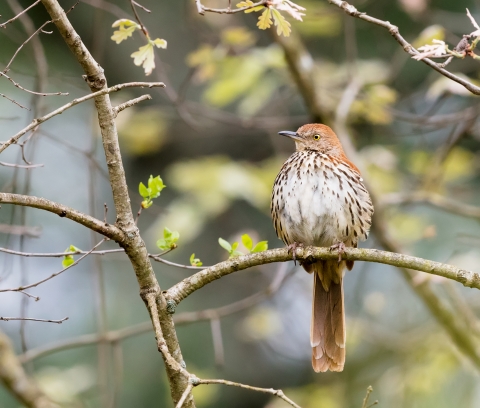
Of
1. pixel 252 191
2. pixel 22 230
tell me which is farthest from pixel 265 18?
pixel 252 191

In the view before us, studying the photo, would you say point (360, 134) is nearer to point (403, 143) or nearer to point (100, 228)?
point (403, 143)

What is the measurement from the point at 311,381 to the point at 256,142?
2688mm

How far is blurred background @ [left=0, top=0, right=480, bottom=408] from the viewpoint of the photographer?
5320 millimetres

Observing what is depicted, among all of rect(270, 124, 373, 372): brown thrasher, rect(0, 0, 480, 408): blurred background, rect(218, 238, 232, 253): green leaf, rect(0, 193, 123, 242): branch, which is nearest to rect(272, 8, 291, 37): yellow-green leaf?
rect(218, 238, 232, 253): green leaf

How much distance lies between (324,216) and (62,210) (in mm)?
2006

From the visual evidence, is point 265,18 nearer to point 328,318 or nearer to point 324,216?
point 324,216

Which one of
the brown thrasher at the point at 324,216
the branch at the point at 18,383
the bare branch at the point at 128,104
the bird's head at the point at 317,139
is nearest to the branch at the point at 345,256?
the bare branch at the point at 128,104

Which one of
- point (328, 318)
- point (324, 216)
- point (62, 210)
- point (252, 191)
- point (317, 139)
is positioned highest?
point (252, 191)

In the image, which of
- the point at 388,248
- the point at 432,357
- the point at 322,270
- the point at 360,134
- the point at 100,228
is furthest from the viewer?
the point at 360,134

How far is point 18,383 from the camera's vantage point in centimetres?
387

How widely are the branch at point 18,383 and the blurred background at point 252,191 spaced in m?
0.81

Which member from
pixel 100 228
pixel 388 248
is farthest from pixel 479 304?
pixel 100 228

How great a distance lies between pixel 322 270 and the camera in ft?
14.3

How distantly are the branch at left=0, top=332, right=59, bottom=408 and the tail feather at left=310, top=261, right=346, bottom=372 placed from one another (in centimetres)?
159
